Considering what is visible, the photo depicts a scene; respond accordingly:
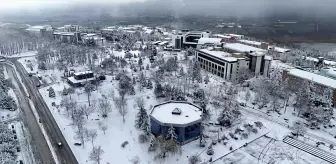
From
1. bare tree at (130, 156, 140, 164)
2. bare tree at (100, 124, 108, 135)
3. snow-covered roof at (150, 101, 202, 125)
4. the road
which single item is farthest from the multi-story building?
bare tree at (130, 156, 140, 164)

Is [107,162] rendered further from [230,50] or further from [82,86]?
[230,50]

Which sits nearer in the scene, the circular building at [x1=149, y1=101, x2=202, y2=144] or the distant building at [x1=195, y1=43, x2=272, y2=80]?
the circular building at [x1=149, y1=101, x2=202, y2=144]

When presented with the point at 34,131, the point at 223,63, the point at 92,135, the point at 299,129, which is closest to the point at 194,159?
the point at 92,135

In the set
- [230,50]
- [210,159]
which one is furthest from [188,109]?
[230,50]

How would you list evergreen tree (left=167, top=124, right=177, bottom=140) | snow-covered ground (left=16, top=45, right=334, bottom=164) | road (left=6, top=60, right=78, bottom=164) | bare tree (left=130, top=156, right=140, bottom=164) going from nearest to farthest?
bare tree (left=130, top=156, right=140, bottom=164) → road (left=6, top=60, right=78, bottom=164) → snow-covered ground (left=16, top=45, right=334, bottom=164) → evergreen tree (left=167, top=124, right=177, bottom=140)

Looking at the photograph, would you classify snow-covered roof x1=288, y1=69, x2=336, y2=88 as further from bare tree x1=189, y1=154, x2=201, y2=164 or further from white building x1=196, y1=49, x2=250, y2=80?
bare tree x1=189, y1=154, x2=201, y2=164

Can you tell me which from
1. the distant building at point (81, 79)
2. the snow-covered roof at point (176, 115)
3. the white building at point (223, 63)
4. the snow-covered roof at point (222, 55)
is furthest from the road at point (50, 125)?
the snow-covered roof at point (222, 55)

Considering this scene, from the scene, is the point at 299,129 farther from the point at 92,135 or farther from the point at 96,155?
the point at 92,135
